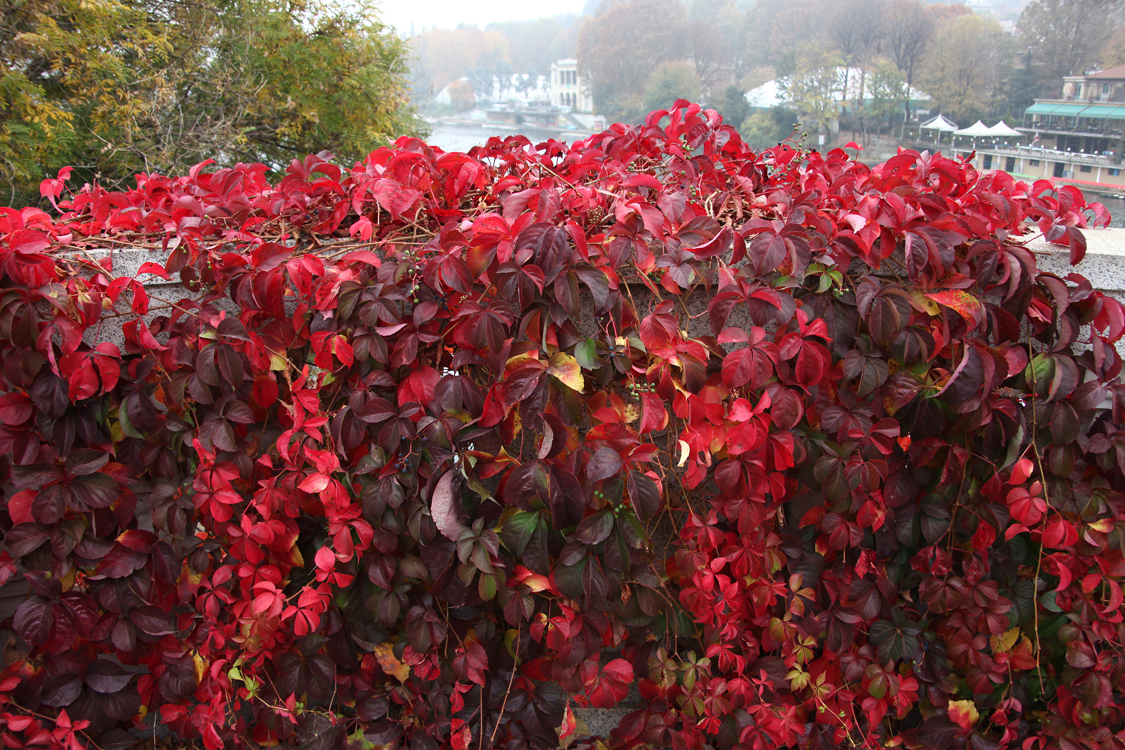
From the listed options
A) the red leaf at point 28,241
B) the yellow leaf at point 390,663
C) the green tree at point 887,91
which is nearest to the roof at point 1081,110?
the green tree at point 887,91

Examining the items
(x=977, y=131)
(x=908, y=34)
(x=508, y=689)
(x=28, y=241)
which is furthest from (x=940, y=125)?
(x=28, y=241)

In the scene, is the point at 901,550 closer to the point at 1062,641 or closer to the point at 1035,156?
the point at 1062,641

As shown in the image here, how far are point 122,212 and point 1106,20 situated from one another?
17.2 ft

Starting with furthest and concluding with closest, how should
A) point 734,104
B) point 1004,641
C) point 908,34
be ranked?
→ 1. point 734,104
2. point 908,34
3. point 1004,641

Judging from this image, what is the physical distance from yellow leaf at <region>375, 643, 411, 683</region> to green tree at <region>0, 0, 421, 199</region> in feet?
18.6

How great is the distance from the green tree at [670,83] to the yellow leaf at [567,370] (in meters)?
6.85

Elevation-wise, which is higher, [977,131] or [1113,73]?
[1113,73]

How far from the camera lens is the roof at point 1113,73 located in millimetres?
3570

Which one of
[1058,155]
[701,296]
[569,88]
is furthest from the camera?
[569,88]

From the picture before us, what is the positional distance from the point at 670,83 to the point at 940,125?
380 cm

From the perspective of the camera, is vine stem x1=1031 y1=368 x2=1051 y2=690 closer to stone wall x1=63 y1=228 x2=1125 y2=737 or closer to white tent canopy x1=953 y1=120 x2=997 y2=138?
stone wall x1=63 y1=228 x2=1125 y2=737

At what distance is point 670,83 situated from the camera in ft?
24.2

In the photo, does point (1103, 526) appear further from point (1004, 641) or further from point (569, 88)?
point (569, 88)

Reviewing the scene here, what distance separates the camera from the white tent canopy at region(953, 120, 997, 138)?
13.0 feet
